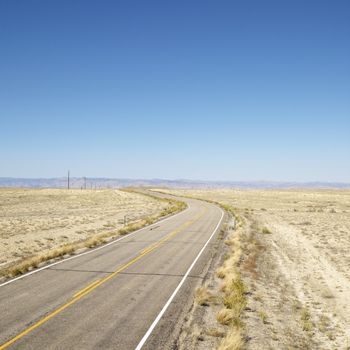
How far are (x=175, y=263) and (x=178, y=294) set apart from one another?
6878 mm

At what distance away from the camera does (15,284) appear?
1842 centimetres

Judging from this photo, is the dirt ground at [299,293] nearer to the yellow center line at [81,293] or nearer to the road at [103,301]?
the road at [103,301]

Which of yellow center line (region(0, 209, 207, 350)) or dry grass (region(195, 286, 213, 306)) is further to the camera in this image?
dry grass (region(195, 286, 213, 306))

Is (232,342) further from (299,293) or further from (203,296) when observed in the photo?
(299,293)

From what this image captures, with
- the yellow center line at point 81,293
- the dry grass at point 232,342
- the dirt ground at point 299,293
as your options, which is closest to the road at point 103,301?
the yellow center line at point 81,293

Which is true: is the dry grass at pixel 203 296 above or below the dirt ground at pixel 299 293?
above

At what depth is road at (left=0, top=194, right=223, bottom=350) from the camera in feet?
40.8

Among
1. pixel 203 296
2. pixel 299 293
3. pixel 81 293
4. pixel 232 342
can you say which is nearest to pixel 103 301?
pixel 81 293

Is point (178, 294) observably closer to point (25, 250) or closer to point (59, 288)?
point (59, 288)

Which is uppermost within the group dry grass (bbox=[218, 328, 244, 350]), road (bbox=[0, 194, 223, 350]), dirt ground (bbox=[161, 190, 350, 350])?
dry grass (bbox=[218, 328, 244, 350])

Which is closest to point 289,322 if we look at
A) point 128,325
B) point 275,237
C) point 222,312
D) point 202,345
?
point 222,312

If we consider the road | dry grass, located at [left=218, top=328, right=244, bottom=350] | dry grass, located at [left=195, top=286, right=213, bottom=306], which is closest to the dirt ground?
dry grass, located at [left=218, top=328, right=244, bottom=350]

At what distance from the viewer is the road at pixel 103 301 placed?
12.4m

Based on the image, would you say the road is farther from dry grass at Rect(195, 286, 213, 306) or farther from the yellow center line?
dry grass at Rect(195, 286, 213, 306)
